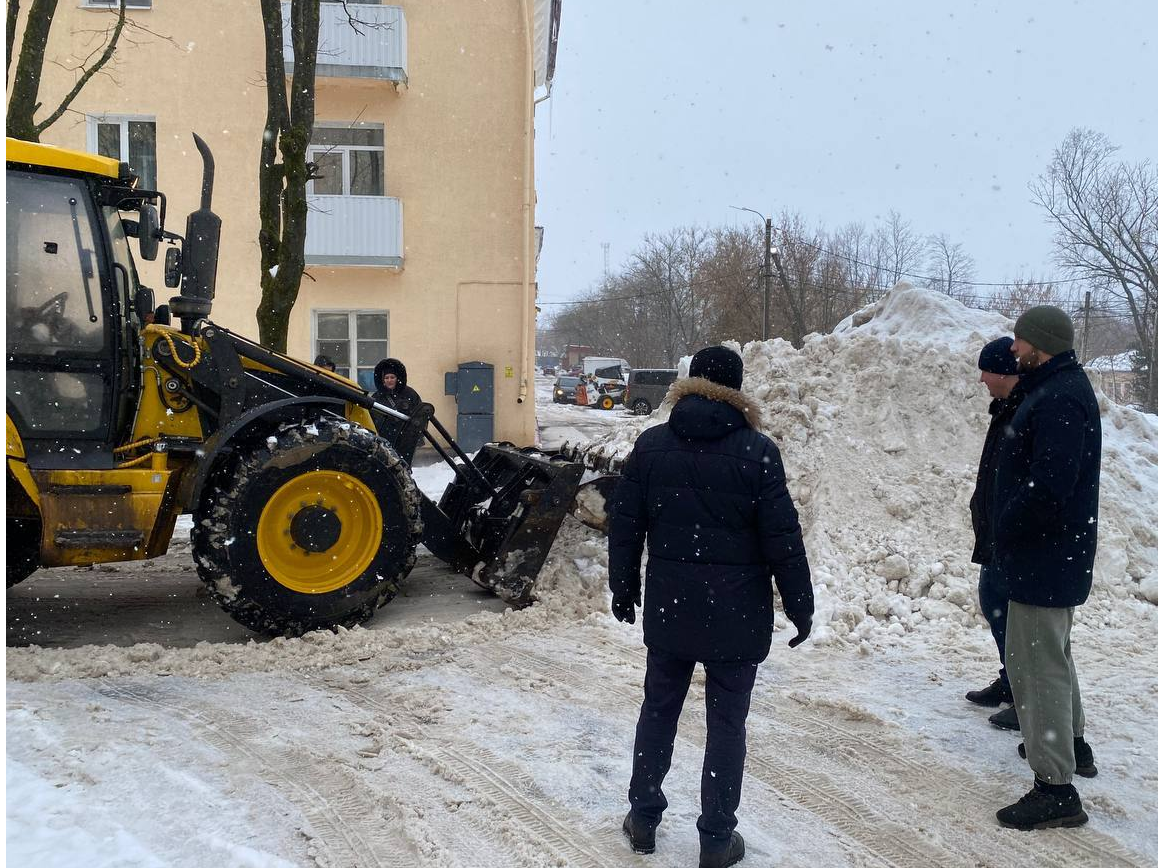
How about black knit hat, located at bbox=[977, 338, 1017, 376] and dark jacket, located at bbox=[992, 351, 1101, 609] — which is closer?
dark jacket, located at bbox=[992, 351, 1101, 609]

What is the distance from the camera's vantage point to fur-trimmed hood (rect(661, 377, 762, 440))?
3057 millimetres

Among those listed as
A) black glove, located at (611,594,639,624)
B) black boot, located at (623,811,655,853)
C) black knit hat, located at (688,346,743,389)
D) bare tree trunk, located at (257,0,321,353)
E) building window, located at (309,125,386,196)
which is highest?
building window, located at (309,125,386,196)

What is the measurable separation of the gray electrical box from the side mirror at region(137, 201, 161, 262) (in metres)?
10.6

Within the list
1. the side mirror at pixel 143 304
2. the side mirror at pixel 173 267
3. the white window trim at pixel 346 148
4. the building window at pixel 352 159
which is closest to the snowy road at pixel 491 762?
the side mirror at pixel 143 304

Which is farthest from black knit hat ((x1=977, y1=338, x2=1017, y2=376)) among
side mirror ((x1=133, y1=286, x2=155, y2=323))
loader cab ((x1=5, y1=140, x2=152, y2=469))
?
side mirror ((x1=133, y1=286, x2=155, y2=323))

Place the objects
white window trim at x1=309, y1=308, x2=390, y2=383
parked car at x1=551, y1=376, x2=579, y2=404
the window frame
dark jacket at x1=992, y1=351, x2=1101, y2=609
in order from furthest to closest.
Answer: parked car at x1=551, y1=376, x2=579, y2=404 → white window trim at x1=309, y1=308, x2=390, y2=383 → the window frame → dark jacket at x1=992, y1=351, x2=1101, y2=609

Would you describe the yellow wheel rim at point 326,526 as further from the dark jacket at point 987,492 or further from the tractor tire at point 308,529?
the dark jacket at point 987,492

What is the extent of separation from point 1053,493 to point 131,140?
15915 mm

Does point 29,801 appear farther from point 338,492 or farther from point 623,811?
point 338,492

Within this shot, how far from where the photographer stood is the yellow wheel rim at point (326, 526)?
534cm

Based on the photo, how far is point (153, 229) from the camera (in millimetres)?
5125

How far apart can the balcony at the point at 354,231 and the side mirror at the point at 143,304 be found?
391 inches

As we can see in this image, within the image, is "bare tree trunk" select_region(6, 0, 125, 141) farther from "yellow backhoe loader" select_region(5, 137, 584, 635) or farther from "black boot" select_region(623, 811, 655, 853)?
"black boot" select_region(623, 811, 655, 853)

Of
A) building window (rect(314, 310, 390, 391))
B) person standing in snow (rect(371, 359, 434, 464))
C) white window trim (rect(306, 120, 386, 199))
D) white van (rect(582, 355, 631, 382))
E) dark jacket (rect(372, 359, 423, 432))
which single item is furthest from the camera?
white van (rect(582, 355, 631, 382))
